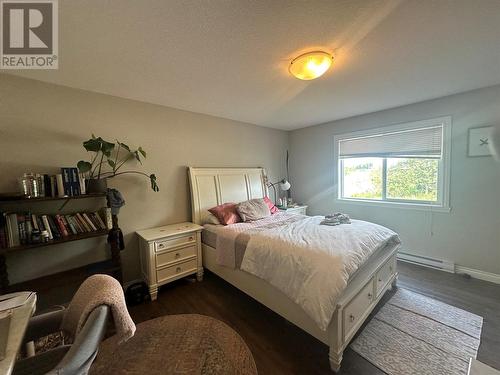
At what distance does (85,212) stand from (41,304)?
97cm

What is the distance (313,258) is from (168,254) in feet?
5.60

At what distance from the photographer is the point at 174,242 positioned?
97.3 inches

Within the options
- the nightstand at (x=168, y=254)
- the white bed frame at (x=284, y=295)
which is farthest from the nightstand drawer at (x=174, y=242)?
the white bed frame at (x=284, y=295)

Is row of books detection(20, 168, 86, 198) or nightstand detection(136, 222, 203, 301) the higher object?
row of books detection(20, 168, 86, 198)

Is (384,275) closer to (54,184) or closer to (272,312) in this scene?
(272,312)

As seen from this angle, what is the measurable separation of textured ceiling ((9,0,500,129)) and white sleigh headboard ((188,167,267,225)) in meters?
1.10

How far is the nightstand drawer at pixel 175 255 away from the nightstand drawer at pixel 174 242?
0.22 ft

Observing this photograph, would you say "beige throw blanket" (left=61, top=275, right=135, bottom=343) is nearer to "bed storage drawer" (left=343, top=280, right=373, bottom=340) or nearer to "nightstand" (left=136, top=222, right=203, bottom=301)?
"nightstand" (left=136, top=222, right=203, bottom=301)

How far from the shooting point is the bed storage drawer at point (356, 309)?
1.50 metres

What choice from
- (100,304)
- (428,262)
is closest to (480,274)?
(428,262)

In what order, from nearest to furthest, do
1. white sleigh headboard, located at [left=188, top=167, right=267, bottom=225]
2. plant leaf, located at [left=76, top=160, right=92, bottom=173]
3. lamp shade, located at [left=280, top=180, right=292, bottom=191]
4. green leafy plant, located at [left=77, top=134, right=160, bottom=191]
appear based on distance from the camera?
plant leaf, located at [left=76, top=160, right=92, bottom=173]
green leafy plant, located at [left=77, top=134, right=160, bottom=191]
white sleigh headboard, located at [left=188, top=167, right=267, bottom=225]
lamp shade, located at [left=280, top=180, right=292, bottom=191]

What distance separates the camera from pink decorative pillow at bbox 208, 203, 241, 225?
278cm

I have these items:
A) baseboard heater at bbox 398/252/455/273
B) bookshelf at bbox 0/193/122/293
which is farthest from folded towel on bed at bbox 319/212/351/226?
bookshelf at bbox 0/193/122/293

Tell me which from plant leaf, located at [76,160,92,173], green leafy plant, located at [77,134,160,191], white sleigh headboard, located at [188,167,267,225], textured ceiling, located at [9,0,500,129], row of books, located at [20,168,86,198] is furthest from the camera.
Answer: white sleigh headboard, located at [188,167,267,225]
